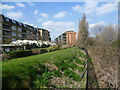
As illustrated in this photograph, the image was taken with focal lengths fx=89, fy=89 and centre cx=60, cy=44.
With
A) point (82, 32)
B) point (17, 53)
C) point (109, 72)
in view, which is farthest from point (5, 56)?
point (82, 32)

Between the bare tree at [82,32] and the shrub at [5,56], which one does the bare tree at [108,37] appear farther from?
the shrub at [5,56]

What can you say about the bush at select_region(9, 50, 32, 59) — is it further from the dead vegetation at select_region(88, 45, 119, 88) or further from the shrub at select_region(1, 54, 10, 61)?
the dead vegetation at select_region(88, 45, 119, 88)

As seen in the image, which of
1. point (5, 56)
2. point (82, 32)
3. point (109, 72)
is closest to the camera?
point (109, 72)

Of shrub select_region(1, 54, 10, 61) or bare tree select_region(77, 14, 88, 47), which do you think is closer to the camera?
shrub select_region(1, 54, 10, 61)

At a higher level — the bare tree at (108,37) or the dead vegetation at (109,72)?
the bare tree at (108,37)

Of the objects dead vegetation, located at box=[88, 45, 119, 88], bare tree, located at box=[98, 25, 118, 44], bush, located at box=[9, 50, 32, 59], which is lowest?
dead vegetation, located at box=[88, 45, 119, 88]

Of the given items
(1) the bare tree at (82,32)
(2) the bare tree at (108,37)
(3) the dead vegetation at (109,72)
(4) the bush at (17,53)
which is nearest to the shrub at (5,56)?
(4) the bush at (17,53)

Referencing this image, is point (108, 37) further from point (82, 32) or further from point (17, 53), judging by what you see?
point (17, 53)

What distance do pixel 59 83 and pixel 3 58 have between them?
6.67 metres

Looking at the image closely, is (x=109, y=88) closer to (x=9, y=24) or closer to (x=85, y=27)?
(x=85, y=27)

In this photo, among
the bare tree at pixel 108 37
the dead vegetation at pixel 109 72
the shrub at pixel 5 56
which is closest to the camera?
the dead vegetation at pixel 109 72

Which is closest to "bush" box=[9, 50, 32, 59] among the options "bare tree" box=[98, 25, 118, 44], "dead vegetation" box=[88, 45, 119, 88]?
"dead vegetation" box=[88, 45, 119, 88]

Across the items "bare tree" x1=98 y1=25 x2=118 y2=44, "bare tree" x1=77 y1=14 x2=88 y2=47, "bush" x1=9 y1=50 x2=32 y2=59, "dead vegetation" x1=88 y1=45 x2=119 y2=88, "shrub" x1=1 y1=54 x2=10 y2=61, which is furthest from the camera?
"bare tree" x1=77 y1=14 x2=88 y2=47

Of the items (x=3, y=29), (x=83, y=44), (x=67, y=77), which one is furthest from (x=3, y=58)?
(x=3, y=29)
